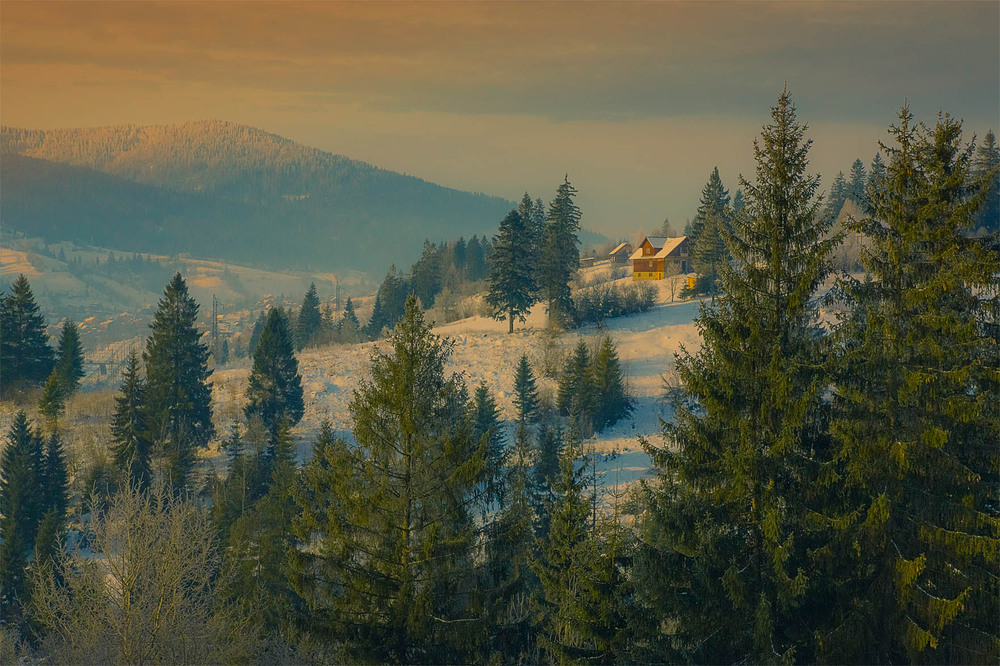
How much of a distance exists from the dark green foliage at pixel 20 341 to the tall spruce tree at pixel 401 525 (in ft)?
194

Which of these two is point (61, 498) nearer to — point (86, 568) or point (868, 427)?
point (86, 568)

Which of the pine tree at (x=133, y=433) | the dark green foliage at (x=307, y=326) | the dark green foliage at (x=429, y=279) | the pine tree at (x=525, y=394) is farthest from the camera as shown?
the dark green foliage at (x=429, y=279)

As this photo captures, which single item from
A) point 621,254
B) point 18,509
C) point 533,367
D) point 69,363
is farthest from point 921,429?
point 621,254

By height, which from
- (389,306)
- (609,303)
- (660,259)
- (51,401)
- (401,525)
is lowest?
(51,401)

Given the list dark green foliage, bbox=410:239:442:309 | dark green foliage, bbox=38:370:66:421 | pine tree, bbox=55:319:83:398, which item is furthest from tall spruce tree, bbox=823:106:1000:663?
dark green foliage, bbox=410:239:442:309

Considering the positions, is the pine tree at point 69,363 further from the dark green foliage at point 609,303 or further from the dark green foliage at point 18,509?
the dark green foliage at point 609,303

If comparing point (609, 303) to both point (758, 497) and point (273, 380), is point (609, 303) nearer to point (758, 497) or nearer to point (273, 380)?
point (273, 380)

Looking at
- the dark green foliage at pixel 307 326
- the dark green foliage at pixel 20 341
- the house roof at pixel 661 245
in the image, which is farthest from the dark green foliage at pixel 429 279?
the dark green foliage at pixel 20 341

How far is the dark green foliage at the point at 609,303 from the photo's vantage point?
268 ft

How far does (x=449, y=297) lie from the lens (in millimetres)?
98938

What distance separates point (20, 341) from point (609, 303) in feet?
182

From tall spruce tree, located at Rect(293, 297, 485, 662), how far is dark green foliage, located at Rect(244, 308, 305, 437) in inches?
1739

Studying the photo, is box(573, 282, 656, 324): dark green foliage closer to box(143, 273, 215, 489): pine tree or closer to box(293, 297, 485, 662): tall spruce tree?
box(143, 273, 215, 489): pine tree

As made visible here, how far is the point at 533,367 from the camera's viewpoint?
70.9 meters
